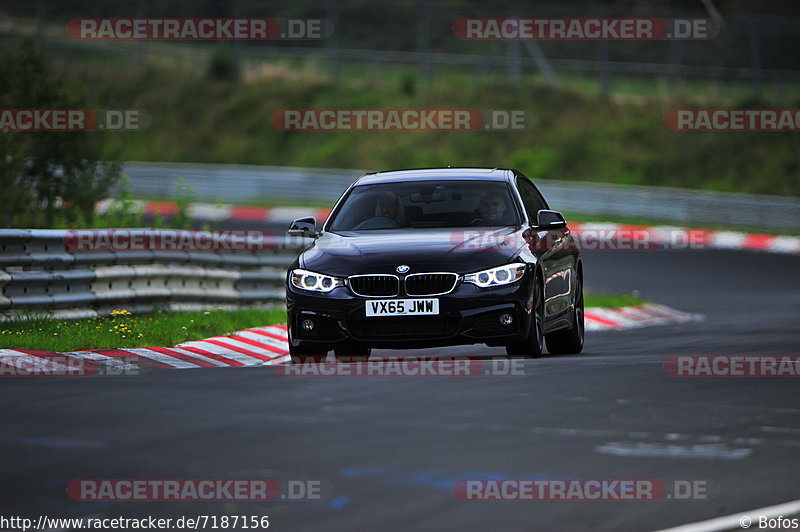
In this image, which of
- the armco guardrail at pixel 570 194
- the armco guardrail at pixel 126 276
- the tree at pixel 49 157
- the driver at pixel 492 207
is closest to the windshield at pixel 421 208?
the driver at pixel 492 207

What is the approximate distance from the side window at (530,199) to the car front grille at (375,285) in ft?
6.05

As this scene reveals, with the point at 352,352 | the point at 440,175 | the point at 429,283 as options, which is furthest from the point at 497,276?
the point at 440,175

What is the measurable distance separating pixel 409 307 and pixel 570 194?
28973mm

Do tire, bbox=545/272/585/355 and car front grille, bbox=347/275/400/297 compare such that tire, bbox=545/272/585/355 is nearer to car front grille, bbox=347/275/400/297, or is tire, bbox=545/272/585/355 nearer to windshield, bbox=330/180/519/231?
windshield, bbox=330/180/519/231

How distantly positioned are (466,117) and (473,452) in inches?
1734

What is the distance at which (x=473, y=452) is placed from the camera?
7.82 m

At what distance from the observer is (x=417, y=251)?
11.7 m

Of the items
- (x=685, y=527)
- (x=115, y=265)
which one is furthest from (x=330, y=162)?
(x=685, y=527)

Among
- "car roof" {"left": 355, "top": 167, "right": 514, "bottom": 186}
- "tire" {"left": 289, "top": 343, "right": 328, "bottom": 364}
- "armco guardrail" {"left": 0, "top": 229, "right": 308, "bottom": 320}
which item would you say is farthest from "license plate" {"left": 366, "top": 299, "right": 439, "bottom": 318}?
"armco guardrail" {"left": 0, "top": 229, "right": 308, "bottom": 320}

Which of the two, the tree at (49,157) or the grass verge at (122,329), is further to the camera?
the tree at (49,157)

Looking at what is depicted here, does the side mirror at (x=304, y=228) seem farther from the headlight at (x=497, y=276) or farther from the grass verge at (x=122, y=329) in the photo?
the headlight at (x=497, y=276)

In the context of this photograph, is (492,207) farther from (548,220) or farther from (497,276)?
(497,276)

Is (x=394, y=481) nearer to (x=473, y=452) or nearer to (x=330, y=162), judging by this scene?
(x=473, y=452)

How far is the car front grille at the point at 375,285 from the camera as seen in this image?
37.7 ft
